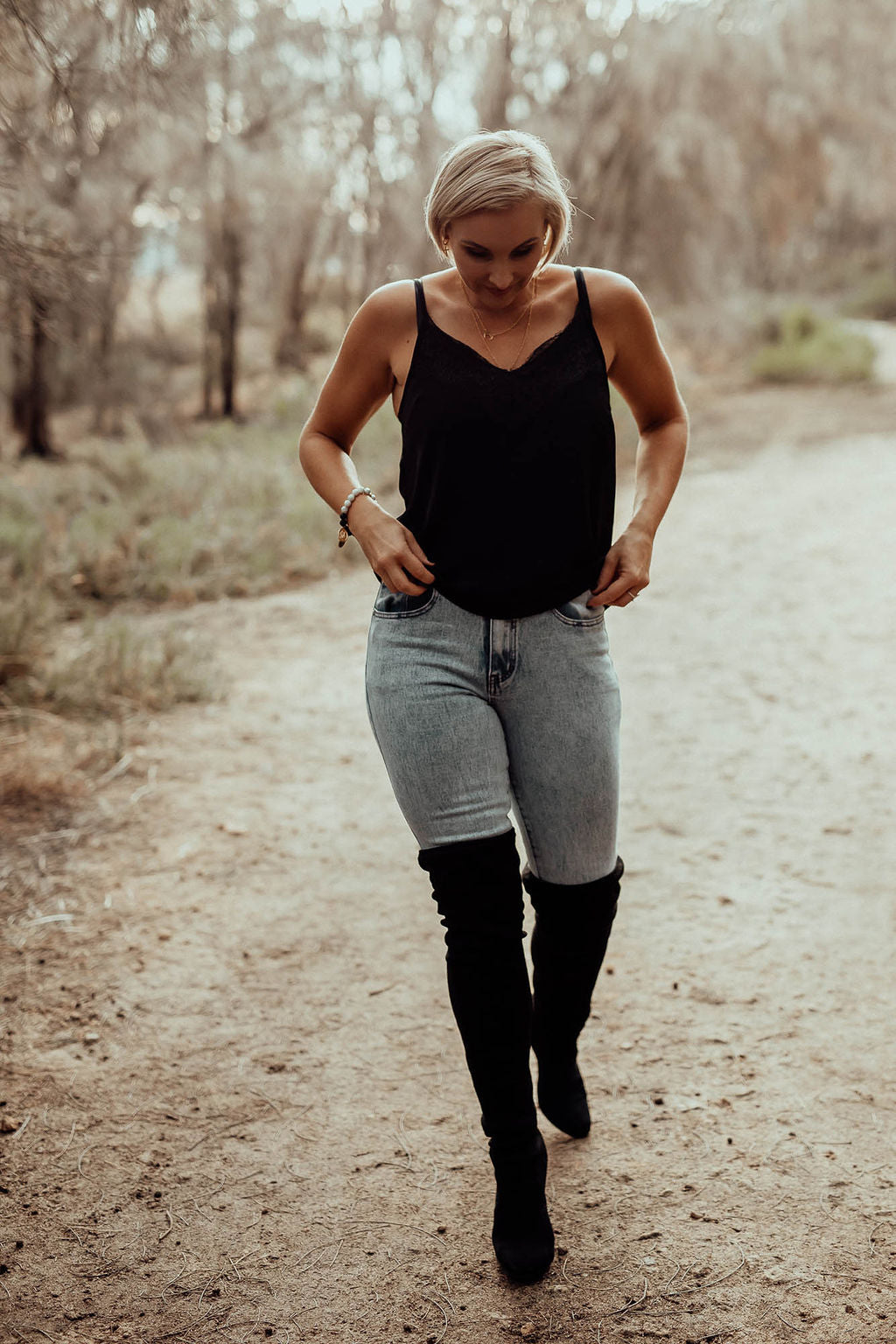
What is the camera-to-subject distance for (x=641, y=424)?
204 centimetres

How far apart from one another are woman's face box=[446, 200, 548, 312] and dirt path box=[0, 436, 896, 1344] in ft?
5.41

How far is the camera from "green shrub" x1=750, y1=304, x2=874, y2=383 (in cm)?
1300

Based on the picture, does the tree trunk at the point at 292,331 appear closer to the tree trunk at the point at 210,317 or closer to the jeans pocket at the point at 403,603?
the tree trunk at the point at 210,317

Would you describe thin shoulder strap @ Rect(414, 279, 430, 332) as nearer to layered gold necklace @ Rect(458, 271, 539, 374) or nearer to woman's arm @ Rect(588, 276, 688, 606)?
layered gold necklace @ Rect(458, 271, 539, 374)

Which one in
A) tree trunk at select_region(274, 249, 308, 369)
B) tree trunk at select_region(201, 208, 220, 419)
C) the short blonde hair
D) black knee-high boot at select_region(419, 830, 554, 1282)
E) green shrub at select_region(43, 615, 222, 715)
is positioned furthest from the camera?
tree trunk at select_region(274, 249, 308, 369)

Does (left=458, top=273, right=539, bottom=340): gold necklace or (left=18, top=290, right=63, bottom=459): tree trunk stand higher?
(left=458, top=273, right=539, bottom=340): gold necklace


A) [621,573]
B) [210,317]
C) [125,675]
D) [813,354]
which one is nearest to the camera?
[621,573]

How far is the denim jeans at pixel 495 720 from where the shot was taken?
1743 mm

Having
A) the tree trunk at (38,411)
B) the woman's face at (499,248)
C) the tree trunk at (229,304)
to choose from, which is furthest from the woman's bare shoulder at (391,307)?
the tree trunk at (229,304)

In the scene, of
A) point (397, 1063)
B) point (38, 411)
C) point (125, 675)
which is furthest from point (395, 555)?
point (38, 411)

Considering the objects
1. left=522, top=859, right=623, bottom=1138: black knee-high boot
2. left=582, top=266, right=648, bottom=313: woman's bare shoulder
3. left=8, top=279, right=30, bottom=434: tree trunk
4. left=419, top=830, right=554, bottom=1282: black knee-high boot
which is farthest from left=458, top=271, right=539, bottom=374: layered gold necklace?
left=8, top=279, right=30, bottom=434: tree trunk

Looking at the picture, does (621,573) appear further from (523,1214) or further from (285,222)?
(285,222)

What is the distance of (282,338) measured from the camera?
620 inches

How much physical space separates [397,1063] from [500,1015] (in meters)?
0.85
